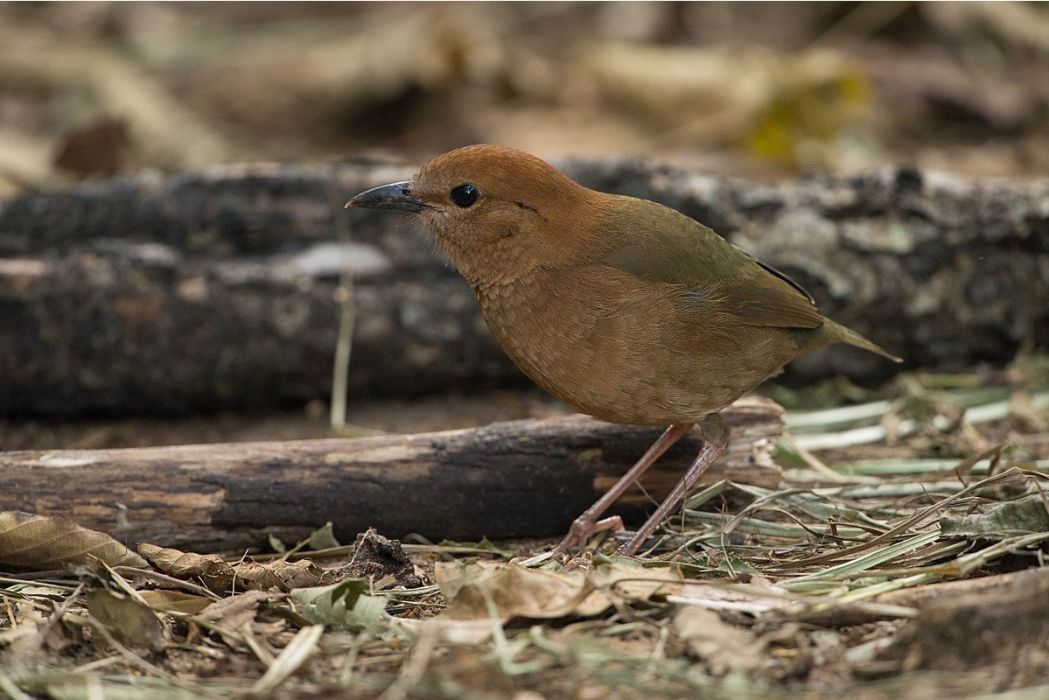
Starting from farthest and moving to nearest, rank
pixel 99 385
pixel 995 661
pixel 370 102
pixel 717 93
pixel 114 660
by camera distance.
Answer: pixel 370 102 → pixel 717 93 → pixel 99 385 → pixel 114 660 → pixel 995 661

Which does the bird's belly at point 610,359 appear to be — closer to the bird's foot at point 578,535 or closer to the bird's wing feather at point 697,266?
the bird's wing feather at point 697,266

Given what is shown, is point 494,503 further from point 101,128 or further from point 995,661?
point 101,128

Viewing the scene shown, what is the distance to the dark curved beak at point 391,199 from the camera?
4277 millimetres

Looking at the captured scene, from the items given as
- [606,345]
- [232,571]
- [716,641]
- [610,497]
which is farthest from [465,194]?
[716,641]

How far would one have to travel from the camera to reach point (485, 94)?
9.20 meters

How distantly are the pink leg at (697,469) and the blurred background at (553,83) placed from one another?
409 cm

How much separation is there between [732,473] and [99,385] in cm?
294

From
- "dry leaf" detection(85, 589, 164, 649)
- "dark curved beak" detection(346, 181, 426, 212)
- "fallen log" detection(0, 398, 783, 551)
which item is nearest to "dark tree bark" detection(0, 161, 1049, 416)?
"dark curved beak" detection(346, 181, 426, 212)

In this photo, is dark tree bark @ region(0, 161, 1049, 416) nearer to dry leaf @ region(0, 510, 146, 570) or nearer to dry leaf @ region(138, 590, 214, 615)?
dry leaf @ region(0, 510, 146, 570)

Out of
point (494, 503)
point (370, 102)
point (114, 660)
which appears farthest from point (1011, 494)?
point (370, 102)

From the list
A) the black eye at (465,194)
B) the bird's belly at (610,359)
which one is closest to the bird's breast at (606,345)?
the bird's belly at (610,359)

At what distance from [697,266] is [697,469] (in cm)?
70

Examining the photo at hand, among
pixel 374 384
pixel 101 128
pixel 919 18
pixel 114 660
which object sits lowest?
pixel 114 660

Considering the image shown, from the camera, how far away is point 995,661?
2.69 meters
